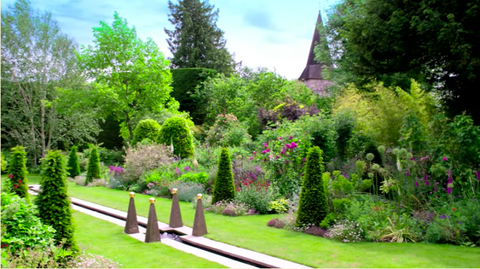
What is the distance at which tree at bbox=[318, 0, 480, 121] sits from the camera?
9.28 meters

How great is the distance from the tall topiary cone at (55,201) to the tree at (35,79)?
17799 millimetres

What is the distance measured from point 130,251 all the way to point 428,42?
869cm

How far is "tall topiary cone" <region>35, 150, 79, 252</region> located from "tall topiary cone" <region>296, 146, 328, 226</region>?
4181 millimetres

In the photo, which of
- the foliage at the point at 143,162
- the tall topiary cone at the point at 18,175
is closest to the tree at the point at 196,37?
the foliage at the point at 143,162

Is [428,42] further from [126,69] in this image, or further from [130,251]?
[126,69]

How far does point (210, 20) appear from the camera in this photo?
37.3 metres

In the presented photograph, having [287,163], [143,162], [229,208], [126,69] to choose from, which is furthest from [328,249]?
[126,69]

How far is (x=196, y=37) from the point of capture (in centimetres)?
3641

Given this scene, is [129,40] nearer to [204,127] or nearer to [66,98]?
[66,98]

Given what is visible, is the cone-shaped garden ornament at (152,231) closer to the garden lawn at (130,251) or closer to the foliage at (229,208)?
the garden lawn at (130,251)

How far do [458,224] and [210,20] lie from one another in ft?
112

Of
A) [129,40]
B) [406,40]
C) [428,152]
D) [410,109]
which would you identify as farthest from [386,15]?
[129,40]

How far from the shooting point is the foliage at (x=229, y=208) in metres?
9.19

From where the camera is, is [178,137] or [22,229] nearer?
[22,229]
